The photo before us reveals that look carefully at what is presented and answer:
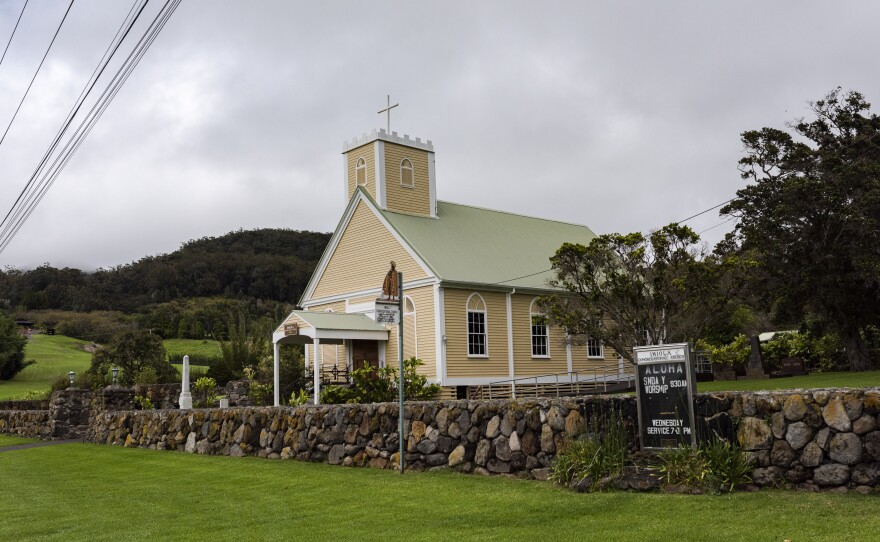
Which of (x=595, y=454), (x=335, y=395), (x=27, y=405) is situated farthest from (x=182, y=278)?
(x=595, y=454)

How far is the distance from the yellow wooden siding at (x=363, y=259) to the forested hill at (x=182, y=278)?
50602mm

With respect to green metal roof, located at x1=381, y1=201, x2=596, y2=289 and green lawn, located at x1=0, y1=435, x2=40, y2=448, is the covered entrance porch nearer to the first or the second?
green metal roof, located at x1=381, y1=201, x2=596, y2=289

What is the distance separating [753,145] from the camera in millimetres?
33500

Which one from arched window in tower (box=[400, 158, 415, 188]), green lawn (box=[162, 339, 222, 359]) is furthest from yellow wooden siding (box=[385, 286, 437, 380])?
green lawn (box=[162, 339, 222, 359])

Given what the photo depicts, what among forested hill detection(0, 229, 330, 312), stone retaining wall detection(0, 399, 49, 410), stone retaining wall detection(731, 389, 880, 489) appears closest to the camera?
stone retaining wall detection(731, 389, 880, 489)

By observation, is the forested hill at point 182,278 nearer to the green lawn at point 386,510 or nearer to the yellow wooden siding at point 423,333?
the yellow wooden siding at point 423,333

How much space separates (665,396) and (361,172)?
23.8 meters

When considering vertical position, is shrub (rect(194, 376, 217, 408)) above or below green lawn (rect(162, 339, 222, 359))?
below

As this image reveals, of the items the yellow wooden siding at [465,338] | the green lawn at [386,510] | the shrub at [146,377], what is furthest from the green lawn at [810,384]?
the shrub at [146,377]

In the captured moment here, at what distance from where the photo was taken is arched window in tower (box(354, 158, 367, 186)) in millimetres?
33406

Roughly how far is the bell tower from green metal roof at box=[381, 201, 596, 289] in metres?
0.66

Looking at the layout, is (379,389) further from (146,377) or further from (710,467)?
(710,467)

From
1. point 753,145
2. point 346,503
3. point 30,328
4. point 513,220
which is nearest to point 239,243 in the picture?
point 30,328

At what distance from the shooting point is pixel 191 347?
69250 millimetres
